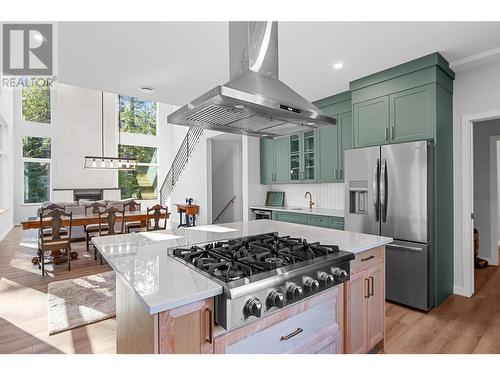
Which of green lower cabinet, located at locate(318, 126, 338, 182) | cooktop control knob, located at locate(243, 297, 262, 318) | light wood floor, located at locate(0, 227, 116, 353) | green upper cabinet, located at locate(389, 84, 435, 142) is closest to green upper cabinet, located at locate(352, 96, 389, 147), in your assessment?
green upper cabinet, located at locate(389, 84, 435, 142)

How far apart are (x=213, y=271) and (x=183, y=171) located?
23.9 ft

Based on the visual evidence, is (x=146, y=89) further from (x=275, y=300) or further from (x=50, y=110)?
(x=50, y=110)

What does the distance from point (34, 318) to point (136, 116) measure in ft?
30.3

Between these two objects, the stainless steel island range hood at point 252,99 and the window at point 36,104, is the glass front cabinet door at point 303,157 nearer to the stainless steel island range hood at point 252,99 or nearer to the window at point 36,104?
the stainless steel island range hood at point 252,99

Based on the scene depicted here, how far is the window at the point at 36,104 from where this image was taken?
8773 millimetres

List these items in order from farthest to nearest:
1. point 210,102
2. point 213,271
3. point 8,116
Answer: point 8,116
point 210,102
point 213,271

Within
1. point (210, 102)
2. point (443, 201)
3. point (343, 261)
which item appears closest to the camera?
point (210, 102)

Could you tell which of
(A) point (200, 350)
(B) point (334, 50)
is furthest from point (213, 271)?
(B) point (334, 50)

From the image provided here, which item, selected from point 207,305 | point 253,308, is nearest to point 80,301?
point 207,305

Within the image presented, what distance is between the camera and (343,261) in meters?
1.64

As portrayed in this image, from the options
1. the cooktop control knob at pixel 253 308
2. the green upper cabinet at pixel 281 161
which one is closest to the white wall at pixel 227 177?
the green upper cabinet at pixel 281 161

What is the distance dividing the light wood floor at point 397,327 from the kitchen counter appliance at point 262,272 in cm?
114

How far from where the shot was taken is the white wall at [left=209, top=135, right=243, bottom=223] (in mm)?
7555

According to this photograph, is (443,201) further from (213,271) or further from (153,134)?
(153,134)
